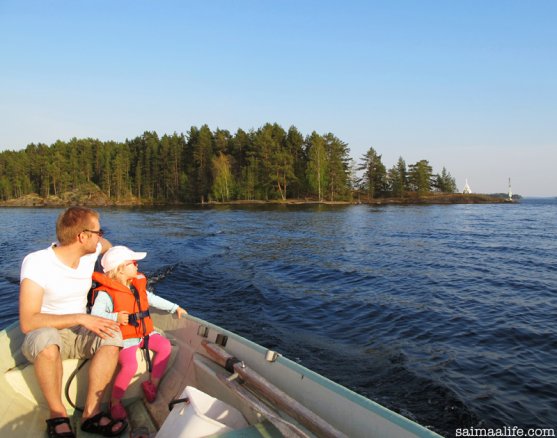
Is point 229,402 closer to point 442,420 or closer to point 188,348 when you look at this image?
point 188,348

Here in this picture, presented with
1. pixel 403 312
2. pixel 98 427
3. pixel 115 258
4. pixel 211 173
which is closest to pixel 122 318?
pixel 115 258

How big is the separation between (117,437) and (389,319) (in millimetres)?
7389

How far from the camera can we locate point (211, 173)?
313ft

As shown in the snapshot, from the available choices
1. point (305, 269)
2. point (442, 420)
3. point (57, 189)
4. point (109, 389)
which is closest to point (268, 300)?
point (305, 269)

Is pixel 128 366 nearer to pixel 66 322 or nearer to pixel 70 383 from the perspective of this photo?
pixel 70 383

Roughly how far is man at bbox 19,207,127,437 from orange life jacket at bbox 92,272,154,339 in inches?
7.8

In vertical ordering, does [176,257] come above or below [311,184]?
below

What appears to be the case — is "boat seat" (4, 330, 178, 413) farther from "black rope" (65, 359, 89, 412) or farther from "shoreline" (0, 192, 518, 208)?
"shoreline" (0, 192, 518, 208)

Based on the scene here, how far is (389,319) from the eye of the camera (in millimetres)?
9820

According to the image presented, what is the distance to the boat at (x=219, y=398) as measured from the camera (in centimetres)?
299

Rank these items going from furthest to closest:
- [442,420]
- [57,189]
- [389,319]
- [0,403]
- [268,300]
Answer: [57,189] < [268,300] < [389,319] < [442,420] < [0,403]

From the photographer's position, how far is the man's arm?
11.9 feet

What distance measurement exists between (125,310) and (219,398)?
1426mm

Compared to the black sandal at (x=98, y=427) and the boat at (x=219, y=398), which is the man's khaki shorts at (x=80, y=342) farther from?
the black sandal at (x=98, y=427)
